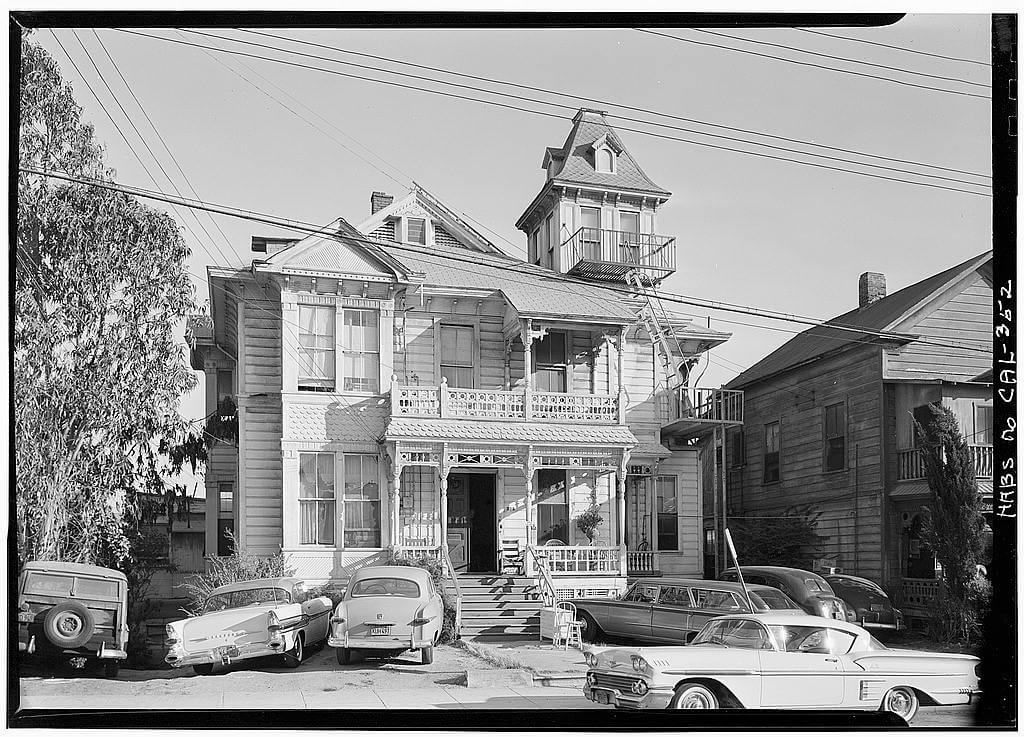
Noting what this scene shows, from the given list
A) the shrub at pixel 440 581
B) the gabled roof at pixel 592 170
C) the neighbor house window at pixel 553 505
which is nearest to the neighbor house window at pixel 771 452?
the neighbor house window at pixel 553 505

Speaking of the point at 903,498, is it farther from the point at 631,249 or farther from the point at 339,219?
the point at 339,219

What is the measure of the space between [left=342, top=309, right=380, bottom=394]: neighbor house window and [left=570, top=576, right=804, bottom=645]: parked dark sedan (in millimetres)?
4994

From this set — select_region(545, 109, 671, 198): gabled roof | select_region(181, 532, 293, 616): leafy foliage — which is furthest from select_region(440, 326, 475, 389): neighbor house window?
select_region(181, 532, 293, 616): leafy foliage

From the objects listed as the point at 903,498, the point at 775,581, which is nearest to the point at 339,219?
the point at 775,581

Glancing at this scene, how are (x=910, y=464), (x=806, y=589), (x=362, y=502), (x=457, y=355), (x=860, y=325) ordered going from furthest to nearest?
1. (x=860, y=325)
2. (x=457, y=355)
3. (x=910, y=464)
4. (x=362, y=502)
5. (x=806, y=589)

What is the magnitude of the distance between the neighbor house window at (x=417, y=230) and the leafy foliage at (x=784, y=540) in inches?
328

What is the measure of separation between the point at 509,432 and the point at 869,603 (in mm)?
6431

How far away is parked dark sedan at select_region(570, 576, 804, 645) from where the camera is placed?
16266 millimetres

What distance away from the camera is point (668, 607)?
1680 cm

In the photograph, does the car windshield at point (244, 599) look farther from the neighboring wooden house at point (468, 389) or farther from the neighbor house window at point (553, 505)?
the neighbor house window at point (553, 505)

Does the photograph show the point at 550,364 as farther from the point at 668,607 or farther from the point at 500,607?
the point at 668,607

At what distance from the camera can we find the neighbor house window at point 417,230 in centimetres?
2014

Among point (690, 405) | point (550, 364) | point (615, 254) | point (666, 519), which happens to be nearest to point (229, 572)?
point (550, 364)

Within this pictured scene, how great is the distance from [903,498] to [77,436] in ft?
43.6
